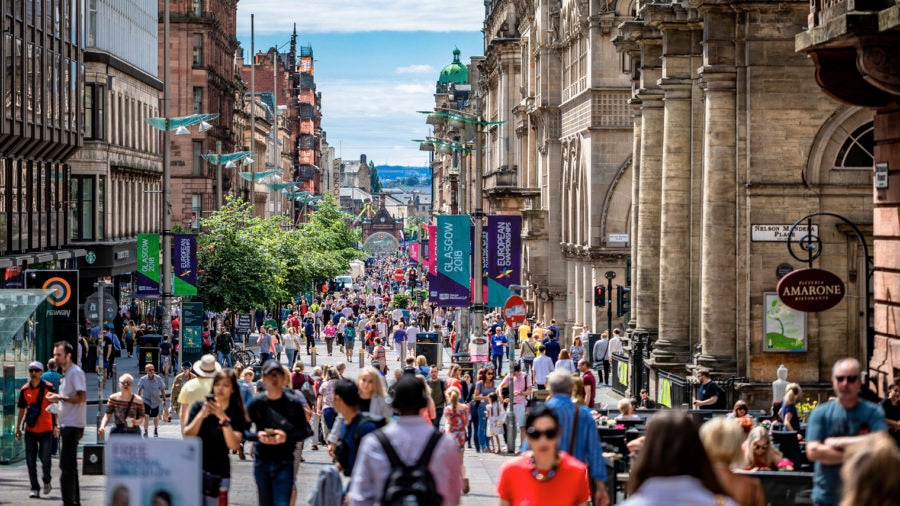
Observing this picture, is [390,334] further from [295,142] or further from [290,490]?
[295,142]

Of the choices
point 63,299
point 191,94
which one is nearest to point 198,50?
point 191,94

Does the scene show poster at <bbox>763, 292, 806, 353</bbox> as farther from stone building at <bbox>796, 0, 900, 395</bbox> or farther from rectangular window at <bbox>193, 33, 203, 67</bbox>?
rectangular window at <bbox>193, 33, 203, 67</bbox>

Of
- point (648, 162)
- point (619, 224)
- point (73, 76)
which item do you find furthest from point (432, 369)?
point (73, 76)

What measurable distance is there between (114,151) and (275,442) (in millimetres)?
53451

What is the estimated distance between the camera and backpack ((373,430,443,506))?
31.6 feet

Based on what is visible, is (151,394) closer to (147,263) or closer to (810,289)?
(810,289)

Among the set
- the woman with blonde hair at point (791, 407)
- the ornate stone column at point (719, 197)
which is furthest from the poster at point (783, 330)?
the woman with blonde hair at point (791, 407)

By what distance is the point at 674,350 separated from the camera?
1332 inches

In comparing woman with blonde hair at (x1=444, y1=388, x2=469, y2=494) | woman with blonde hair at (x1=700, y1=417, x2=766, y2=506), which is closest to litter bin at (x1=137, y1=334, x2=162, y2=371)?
woman with blonde hair at (x1=444, y1=388, x2=469, y2=494)

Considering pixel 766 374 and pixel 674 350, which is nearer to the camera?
pixel 766 374

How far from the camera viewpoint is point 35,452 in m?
19.4

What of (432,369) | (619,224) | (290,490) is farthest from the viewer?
(619,224)

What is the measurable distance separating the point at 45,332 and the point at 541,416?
59.6 feet

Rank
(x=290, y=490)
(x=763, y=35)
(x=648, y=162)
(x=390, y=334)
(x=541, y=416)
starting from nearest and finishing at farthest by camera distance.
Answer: (x=541, y=416)
(x=290, y=490)
(x=763, y=35)
(x=648, y=162)
(x=390, y=334)
